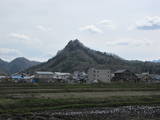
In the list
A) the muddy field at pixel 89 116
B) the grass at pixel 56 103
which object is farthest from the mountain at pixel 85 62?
the muddy field at pixel 89 116

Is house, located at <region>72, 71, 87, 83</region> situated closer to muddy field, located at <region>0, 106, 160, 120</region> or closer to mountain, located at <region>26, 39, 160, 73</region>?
mountain, located at <region>26, 39, 160, 73</region>

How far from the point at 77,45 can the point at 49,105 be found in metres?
156

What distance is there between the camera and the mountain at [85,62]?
449ft

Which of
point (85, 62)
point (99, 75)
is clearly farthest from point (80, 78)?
point (85, 62)

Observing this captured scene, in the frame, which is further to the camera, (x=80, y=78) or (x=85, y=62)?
(x=85, y=62)

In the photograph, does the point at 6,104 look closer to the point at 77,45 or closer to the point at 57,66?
the point at 57,66

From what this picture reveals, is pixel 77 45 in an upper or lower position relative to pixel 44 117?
upper

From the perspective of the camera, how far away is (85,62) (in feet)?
495

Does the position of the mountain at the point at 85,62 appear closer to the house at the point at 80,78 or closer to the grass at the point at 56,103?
the house at the point at 80,78

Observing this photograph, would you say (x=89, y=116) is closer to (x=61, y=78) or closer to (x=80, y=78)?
(x=61, y=78)

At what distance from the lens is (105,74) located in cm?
8400


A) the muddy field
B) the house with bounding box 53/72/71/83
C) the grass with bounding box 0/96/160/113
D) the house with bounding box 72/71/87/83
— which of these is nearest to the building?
the house with bounding box 72/71/87/83

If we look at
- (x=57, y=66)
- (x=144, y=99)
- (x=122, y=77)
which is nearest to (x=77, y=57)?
(x=57, y=66)

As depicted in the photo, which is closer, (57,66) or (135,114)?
(135,114)
